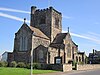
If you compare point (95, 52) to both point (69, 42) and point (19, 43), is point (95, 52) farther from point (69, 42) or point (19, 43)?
point (19, 43)

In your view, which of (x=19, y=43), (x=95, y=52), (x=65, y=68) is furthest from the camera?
(x=95, y=52)

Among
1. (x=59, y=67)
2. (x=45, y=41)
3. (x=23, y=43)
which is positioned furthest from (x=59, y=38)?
(x=59, y=67)

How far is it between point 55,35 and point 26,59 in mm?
15784

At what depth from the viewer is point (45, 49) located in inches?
2068

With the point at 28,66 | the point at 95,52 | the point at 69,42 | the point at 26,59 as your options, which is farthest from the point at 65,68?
the point at 95,52

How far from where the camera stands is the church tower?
2552 inches

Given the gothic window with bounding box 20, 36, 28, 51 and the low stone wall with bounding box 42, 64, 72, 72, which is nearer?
the low stone wall with bounding box 42, 64, 72, 72

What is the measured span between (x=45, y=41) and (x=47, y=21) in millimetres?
7594

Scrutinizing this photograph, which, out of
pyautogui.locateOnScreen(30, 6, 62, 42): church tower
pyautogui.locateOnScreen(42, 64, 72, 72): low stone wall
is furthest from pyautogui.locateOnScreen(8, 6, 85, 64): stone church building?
pyautogui.locateOnScreen(42, 64, 72, 72): low stone wall

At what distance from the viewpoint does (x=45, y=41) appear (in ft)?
199

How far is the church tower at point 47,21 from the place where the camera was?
64812 mm

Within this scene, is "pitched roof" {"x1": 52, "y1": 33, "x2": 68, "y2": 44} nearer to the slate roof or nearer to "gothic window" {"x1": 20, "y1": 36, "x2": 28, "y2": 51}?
the slate roof

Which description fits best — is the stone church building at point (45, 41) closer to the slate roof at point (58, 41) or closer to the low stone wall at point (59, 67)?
the slate roof at point (58, 41)

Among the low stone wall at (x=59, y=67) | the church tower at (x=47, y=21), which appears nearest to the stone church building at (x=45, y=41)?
the church tower at (x=47, y=21)
